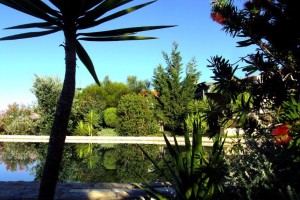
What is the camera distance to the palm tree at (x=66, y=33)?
2559mm

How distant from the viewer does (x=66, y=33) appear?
278cm

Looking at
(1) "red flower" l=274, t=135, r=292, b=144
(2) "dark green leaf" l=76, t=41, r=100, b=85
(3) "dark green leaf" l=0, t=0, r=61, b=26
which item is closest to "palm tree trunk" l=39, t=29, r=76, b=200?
(2) "dark green leaf" l=76, t=41, r=100, b=85

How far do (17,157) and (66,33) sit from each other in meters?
10.4

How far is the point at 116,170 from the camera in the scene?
30.7 ft

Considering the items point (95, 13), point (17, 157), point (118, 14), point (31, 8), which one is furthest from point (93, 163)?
point (31, 8)

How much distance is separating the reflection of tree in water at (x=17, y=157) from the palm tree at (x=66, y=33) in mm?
7795

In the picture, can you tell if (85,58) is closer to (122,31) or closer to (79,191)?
(122,31)

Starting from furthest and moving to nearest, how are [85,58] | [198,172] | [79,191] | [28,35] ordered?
[79,191] → [198,172] → [85,58] → [28,35]

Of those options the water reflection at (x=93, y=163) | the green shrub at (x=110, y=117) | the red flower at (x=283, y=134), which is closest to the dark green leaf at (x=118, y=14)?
the red flower at (x=283, y=134)

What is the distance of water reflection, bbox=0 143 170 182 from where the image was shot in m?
8.13

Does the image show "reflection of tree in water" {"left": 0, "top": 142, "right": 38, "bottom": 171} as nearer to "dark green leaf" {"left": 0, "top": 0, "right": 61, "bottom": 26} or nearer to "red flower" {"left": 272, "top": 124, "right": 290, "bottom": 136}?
"dark green leaf" {"left": 0, "top": 0, "right": 61, "bottom": 26}

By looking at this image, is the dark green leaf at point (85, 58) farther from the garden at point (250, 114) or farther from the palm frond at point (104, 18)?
the palm frond at point (104, 18)

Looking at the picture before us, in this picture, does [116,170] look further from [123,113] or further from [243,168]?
[123,113]

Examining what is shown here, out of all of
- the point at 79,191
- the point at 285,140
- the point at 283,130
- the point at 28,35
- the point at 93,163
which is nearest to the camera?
the point at 283,130
